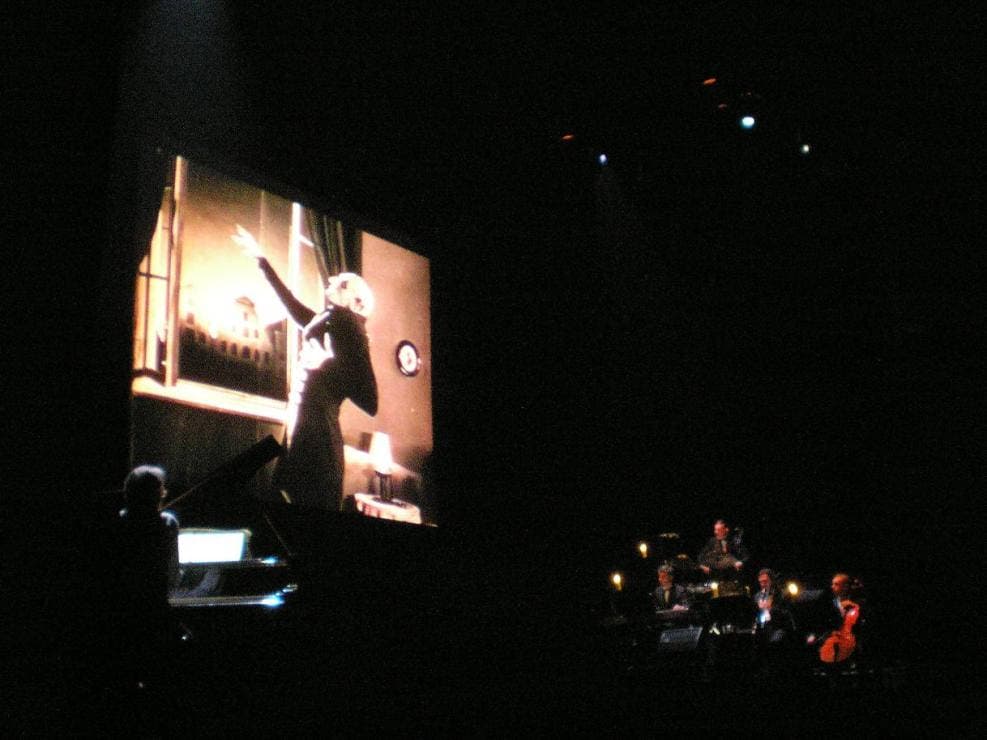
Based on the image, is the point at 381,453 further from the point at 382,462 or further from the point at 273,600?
the point at 273,600

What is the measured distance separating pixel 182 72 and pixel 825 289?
21.1 feet

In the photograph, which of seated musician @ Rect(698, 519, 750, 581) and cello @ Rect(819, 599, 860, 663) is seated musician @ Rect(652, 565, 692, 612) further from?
cello @ Rect(819, 599, 860, 663)

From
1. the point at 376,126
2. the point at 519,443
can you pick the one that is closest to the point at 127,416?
the point at 376,126

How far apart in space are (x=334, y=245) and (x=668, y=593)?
4232mm

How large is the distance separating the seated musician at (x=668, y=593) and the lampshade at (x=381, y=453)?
9.52 feet

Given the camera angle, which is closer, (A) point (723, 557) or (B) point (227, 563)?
(B) point (227, 563)

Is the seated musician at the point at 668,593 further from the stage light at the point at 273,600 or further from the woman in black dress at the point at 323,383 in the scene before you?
the stage light at the point at 273,600

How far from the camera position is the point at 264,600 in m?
3.63

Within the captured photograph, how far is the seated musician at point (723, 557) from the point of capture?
834cm

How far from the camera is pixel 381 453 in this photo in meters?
7.00

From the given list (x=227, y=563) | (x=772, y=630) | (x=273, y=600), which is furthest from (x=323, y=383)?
(x=772, y=630)

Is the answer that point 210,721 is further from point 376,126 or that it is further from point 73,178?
point 376,126

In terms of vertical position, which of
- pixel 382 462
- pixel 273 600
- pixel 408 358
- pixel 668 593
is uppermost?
pixel 408 358

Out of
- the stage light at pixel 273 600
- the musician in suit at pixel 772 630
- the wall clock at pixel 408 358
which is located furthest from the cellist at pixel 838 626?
the stage light at pixel 273 600
